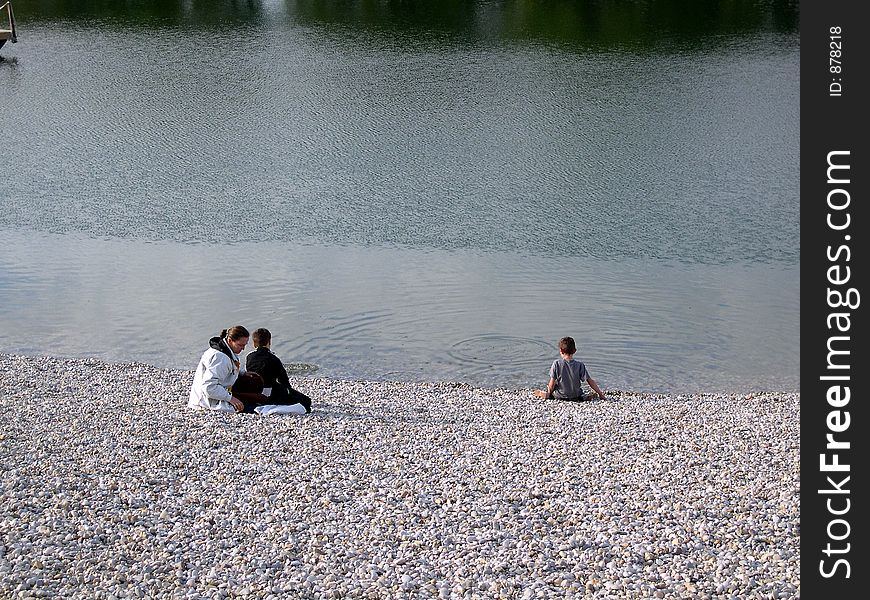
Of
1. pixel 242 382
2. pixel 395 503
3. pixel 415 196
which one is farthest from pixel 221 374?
pixel 415 196

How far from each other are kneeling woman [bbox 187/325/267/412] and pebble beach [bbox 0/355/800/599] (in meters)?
0.34

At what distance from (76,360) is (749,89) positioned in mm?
27978

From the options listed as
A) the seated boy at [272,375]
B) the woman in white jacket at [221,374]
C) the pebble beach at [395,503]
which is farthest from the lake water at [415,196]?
the pebble beach at [395,503]

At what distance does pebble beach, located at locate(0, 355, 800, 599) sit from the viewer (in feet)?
25.2

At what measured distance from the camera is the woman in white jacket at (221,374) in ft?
37.8

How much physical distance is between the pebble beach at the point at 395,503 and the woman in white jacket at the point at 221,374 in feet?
1.09

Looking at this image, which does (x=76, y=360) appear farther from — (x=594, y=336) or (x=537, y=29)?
(x=537, y=29)

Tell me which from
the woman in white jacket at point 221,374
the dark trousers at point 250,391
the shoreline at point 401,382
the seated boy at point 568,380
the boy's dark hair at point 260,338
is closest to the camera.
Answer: the woman in white jacket at point 221,374

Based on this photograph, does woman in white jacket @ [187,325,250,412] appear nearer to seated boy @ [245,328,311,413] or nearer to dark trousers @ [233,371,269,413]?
dark trousers @ [233,371,269,413]

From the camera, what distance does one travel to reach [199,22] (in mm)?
50094

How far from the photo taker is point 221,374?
38.4ft

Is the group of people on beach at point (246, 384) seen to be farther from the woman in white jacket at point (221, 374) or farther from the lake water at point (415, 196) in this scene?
the lake water at point (415, 196)
